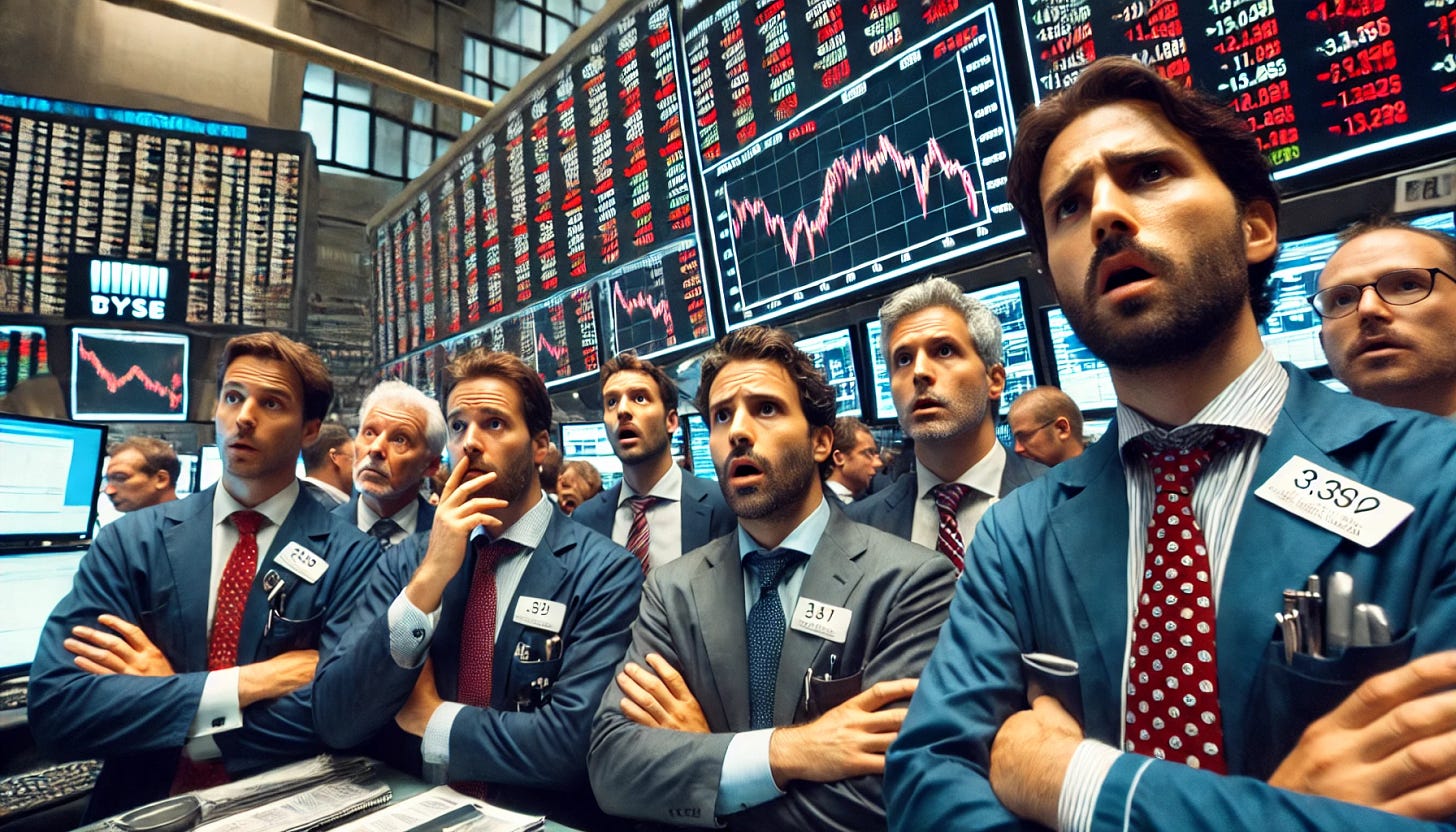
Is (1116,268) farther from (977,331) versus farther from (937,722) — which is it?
(977,331)

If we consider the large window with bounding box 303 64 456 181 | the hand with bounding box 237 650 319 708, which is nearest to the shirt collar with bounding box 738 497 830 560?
the hand with bounding box 237 650 319 708

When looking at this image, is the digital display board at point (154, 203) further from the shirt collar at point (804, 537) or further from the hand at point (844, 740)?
the hand at point (844, 740)

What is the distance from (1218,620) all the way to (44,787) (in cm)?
304

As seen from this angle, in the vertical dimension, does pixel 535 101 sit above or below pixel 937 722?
above

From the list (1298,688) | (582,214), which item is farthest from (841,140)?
(1298,688)

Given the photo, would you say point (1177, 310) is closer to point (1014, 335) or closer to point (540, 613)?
point (540, 613)

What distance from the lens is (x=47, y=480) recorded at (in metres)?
2.39

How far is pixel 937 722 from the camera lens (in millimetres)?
935

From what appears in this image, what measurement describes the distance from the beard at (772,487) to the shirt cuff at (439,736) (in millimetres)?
753

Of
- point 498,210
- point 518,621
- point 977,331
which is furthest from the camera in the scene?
point 498,210

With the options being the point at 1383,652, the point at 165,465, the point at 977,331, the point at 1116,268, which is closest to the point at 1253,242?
the point at 1116,268

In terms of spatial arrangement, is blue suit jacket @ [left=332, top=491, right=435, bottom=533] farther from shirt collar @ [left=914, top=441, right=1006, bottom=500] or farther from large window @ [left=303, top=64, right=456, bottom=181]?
large window @ [left=303, top=64, right=456, bottom=181]

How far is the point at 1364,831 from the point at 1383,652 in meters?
0.16

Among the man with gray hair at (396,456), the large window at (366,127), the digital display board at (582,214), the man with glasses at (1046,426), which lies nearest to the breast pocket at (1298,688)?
the man with glasses at (1046,426)
